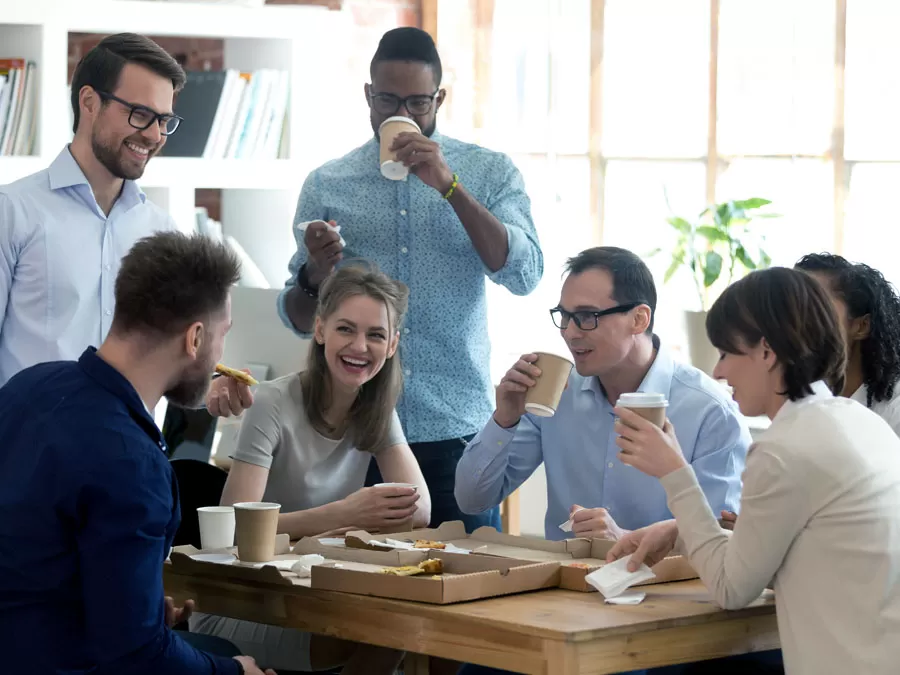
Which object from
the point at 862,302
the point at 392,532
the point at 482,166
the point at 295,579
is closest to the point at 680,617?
the point at 295,579

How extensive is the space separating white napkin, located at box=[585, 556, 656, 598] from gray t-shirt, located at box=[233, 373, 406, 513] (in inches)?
32.7

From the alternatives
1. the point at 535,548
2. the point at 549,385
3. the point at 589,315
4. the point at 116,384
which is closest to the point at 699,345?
the point at 589,315

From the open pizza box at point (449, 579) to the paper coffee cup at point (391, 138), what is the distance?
106cm

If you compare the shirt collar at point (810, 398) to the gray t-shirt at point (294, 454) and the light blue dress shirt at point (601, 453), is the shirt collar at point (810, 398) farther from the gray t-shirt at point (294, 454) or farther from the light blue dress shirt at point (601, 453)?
the gray t-shirt at point (294, 454)

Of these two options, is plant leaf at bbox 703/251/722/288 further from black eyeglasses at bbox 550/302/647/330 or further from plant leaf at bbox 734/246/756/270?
black eyeglasses at bbox 550/302/647/330

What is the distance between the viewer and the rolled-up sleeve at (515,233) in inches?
123

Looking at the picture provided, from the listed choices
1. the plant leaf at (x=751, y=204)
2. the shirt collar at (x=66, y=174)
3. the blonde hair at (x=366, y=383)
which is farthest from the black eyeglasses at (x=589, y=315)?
the plant leaf at (x=751, y=204)

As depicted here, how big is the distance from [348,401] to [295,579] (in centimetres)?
72

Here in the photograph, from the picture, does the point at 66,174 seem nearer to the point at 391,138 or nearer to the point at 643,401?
the point at 391,138

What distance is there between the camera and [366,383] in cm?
287

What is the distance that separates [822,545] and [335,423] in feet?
4.00

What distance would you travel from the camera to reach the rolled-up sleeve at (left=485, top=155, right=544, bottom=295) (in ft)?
10.3

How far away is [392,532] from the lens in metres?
2.62

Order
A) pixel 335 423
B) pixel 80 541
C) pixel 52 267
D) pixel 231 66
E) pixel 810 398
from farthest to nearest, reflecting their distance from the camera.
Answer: pixel 231 66 → pixel 335 423 → pixel 52 267 → pixel 810 398 → pixel 80 541
